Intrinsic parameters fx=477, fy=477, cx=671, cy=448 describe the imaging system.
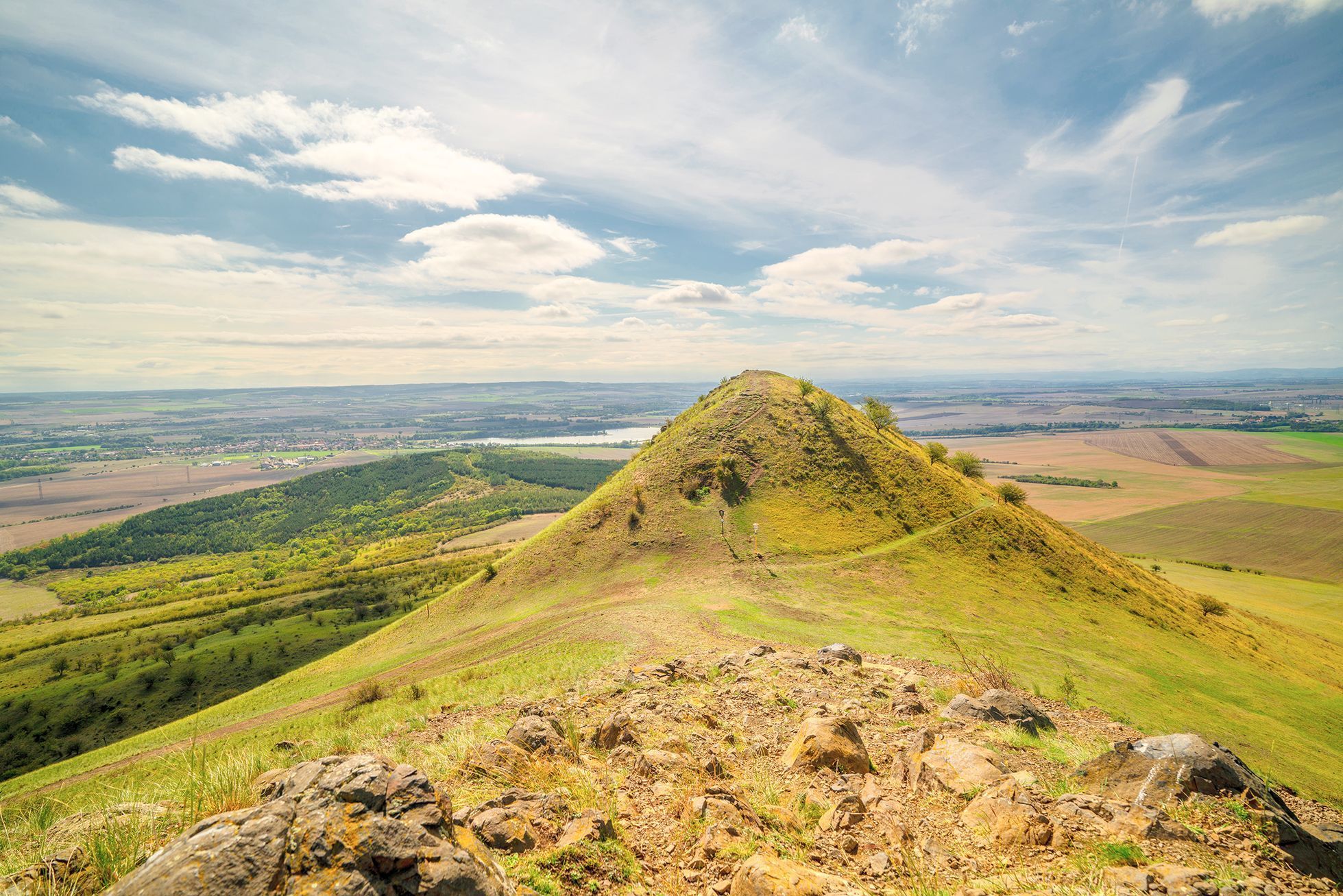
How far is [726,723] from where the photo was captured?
14.5 metres

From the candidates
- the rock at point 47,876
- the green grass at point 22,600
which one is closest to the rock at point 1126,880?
the rock at point 47,876

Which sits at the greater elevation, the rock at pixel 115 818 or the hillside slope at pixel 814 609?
the rock at pixel 115 818

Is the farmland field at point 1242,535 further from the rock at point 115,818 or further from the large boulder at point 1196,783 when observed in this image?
the rock at point 115,818

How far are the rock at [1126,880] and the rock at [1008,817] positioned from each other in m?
1.29

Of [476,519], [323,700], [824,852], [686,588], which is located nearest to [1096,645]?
[686,588]

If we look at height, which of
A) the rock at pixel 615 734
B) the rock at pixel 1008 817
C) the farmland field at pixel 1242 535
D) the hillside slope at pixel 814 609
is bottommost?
the farmland field at pixel 1242 535

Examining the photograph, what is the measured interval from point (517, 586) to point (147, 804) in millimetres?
36383

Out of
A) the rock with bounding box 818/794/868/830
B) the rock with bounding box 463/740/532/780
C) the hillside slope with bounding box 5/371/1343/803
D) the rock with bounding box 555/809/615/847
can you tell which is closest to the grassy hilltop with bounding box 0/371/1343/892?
the hillside slope with bounding box 5/371/1343/803

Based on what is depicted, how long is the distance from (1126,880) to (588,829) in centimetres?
772

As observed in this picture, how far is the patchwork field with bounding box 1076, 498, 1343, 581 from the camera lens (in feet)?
261

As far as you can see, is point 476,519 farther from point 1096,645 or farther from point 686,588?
point 1096,645

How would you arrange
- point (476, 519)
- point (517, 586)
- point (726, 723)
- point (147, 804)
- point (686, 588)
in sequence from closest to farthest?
point (147, 804) < point (726, 723) < point (686, 588) < point (517, 586) < point (476, 519)

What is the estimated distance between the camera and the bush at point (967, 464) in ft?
192

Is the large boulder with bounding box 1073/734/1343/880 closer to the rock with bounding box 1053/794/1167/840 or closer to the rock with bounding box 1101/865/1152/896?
the rock with bounding box 1053/794/1167/840
